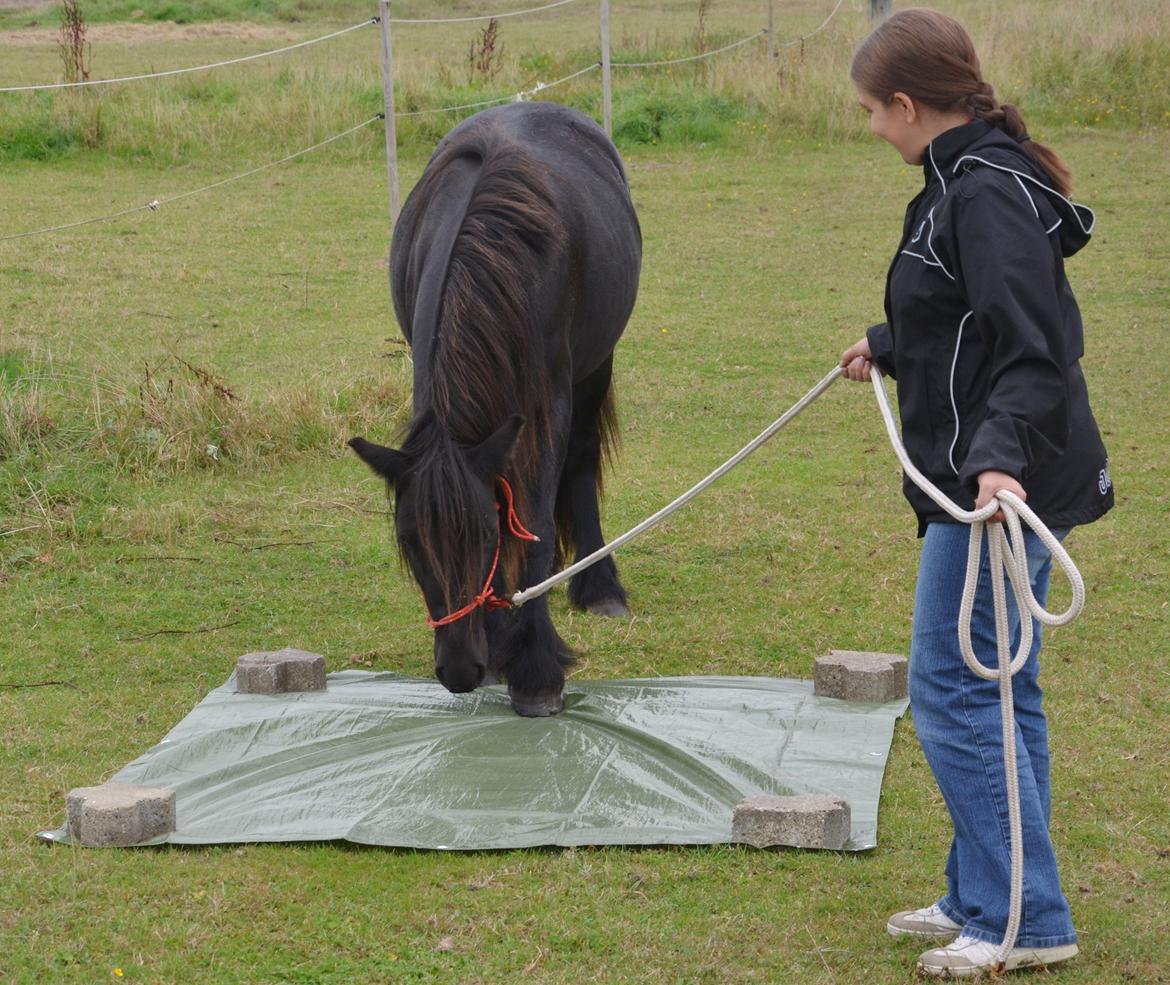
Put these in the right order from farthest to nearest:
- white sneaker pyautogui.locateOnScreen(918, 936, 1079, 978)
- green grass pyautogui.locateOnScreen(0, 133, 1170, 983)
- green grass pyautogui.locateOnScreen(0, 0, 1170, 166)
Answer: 1. green grass pyautogui.locateOnScreen(0, 0, 1170, 166)
2. green grass pyautogui.locateOnScreen(0, 133, 1170, 983)
3. white sneaker pyautogui.locateOnScreen(918, 936, 1079, 978)

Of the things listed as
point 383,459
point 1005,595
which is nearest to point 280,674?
point 383,459

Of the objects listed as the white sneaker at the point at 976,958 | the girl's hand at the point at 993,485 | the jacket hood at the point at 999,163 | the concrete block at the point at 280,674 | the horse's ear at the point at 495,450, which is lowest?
the concrete block at the point at 280,674

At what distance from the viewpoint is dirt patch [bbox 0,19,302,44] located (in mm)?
23531

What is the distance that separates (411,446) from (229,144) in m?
11.3

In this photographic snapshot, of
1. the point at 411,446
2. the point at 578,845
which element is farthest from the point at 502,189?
the point at 578,845

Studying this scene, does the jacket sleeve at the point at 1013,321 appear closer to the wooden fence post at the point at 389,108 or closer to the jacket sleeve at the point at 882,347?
the jacket sleeve at the point at 882,347

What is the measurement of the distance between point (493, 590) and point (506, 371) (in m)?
0.58

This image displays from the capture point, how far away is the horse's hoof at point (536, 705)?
178 inches

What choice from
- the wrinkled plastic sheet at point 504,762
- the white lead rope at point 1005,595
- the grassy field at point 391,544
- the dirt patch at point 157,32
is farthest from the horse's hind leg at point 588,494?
the dirt patch at point 157,32

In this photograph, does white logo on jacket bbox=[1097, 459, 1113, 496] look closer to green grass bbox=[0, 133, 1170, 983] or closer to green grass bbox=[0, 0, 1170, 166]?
green grass bbox=[0, 133, 1170, 983]

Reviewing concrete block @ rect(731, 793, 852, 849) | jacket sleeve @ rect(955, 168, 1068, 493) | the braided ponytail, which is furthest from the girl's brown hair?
concrete block @ rect(731, 793, 852, 849)

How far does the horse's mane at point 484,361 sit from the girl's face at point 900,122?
53.8 inches

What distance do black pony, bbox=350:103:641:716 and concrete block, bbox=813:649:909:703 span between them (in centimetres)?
81

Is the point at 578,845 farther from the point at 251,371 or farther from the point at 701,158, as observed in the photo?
the point at 701,158
